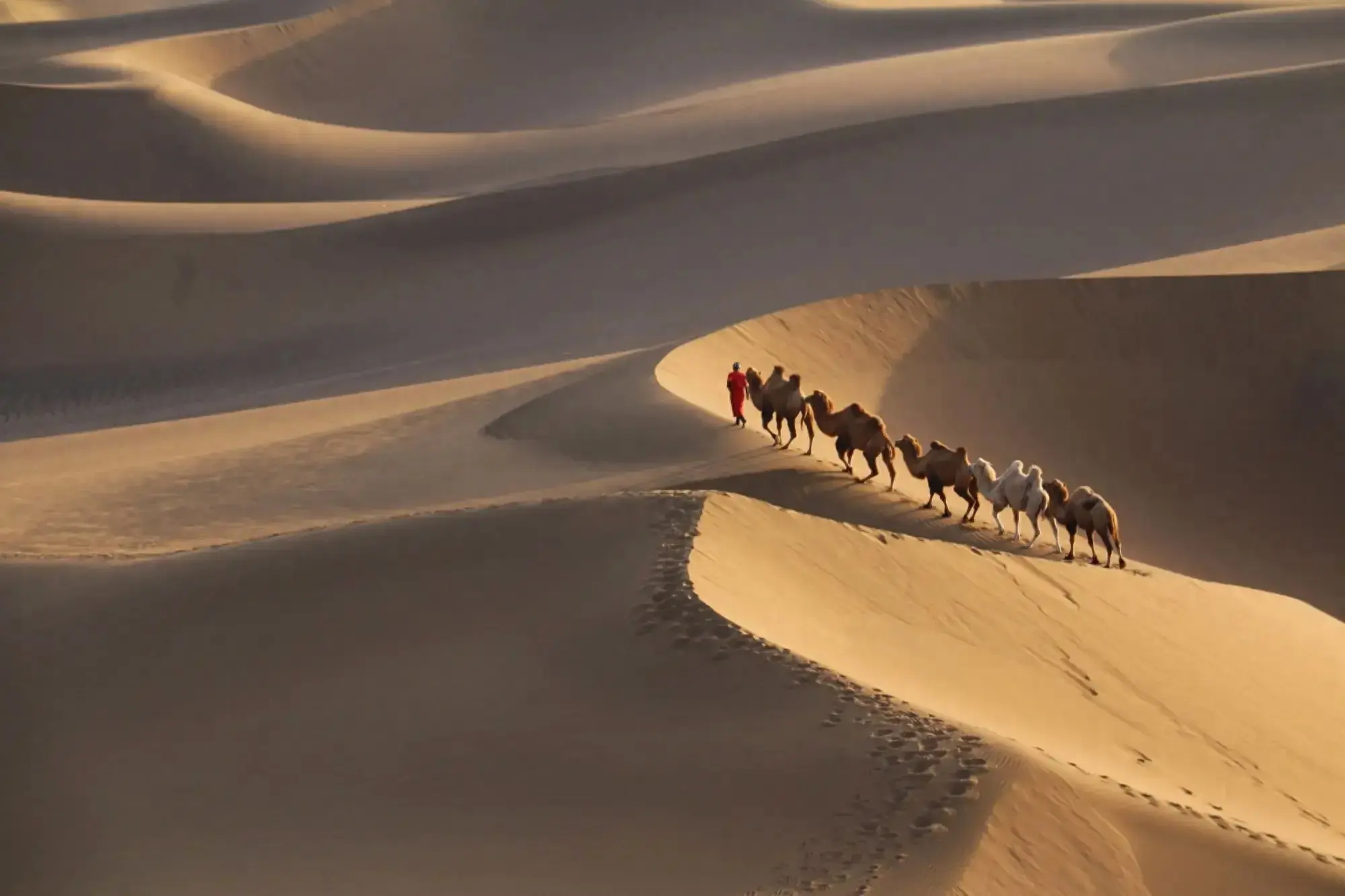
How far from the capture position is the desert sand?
790 centimetres

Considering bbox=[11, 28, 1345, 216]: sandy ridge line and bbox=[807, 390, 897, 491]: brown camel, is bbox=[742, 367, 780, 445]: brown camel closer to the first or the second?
bbox=[807, 390, 897, 491]: brown camel

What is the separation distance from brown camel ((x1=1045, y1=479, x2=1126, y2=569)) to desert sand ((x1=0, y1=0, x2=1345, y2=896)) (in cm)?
32

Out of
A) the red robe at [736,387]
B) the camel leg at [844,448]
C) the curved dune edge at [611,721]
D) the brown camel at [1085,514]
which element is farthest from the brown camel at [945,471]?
the red robe at [736,387]

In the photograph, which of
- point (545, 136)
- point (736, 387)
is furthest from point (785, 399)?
point (545, 136)

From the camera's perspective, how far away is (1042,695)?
9859 mm

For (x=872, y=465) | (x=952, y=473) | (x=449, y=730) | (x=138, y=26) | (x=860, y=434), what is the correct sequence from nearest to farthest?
(x=449, y=730) < (x=952, y=473) < (x=860, y=434) < (x=872, y=465) < (x=138, y=26)

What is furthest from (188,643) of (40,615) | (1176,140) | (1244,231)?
(1176,140)

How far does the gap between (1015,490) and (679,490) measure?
269cm

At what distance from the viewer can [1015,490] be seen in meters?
13.0

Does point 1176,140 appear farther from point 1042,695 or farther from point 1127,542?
point 1042,695

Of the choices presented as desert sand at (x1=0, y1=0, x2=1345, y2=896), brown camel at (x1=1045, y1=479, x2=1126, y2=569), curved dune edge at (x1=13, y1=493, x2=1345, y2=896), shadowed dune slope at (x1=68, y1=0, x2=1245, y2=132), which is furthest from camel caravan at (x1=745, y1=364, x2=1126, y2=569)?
shadowed dune slope at (x1=68, y1=0, x2=1245, y2=132)

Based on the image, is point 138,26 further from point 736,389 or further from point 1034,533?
point 1034,533

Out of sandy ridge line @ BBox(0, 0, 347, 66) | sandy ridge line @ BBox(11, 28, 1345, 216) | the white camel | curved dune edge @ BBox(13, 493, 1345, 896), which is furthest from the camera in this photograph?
sandy ridge line @ BBox(0, 0, 347, 66)

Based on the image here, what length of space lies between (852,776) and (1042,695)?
2542mm
